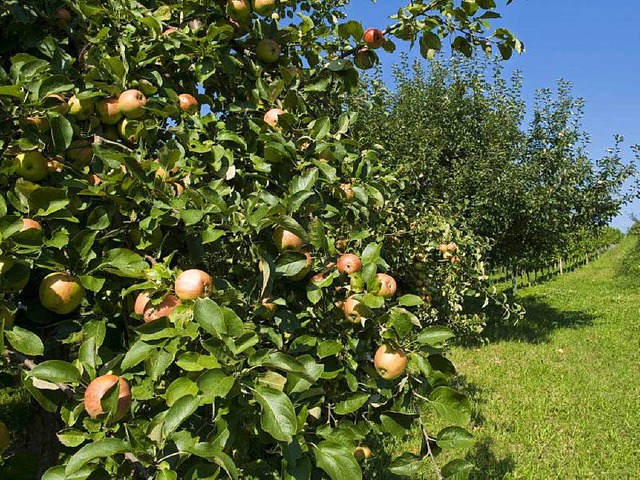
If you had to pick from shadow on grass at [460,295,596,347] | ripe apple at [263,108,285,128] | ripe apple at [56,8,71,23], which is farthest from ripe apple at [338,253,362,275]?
shadow on grass at [460,295,596,347]

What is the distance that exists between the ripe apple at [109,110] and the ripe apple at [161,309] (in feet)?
2.15

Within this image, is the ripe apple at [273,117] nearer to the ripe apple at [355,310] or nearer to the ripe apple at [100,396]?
the ripe apple at [355,310]

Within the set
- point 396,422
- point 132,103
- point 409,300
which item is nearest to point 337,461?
point 396,422

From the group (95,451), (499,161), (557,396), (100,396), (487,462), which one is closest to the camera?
(95,451)

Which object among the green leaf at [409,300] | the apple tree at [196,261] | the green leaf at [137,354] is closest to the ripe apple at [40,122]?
the apple tree at [196,261]

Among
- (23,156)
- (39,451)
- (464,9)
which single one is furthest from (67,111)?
(39,451)

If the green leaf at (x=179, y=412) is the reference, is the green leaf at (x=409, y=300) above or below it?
above

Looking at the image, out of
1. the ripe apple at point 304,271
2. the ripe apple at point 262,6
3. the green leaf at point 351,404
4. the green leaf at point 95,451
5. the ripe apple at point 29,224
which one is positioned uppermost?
the ripe apple at point 262,6

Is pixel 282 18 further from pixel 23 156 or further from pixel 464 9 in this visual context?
pixel 23 156

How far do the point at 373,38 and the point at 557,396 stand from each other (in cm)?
526

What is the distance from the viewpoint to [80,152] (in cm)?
160

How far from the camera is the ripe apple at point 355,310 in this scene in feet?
4.36

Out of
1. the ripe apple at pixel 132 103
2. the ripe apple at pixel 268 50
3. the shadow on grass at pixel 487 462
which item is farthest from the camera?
the shadow on grass at pixel 487 462

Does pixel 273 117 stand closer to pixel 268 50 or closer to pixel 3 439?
pixel 268 50
